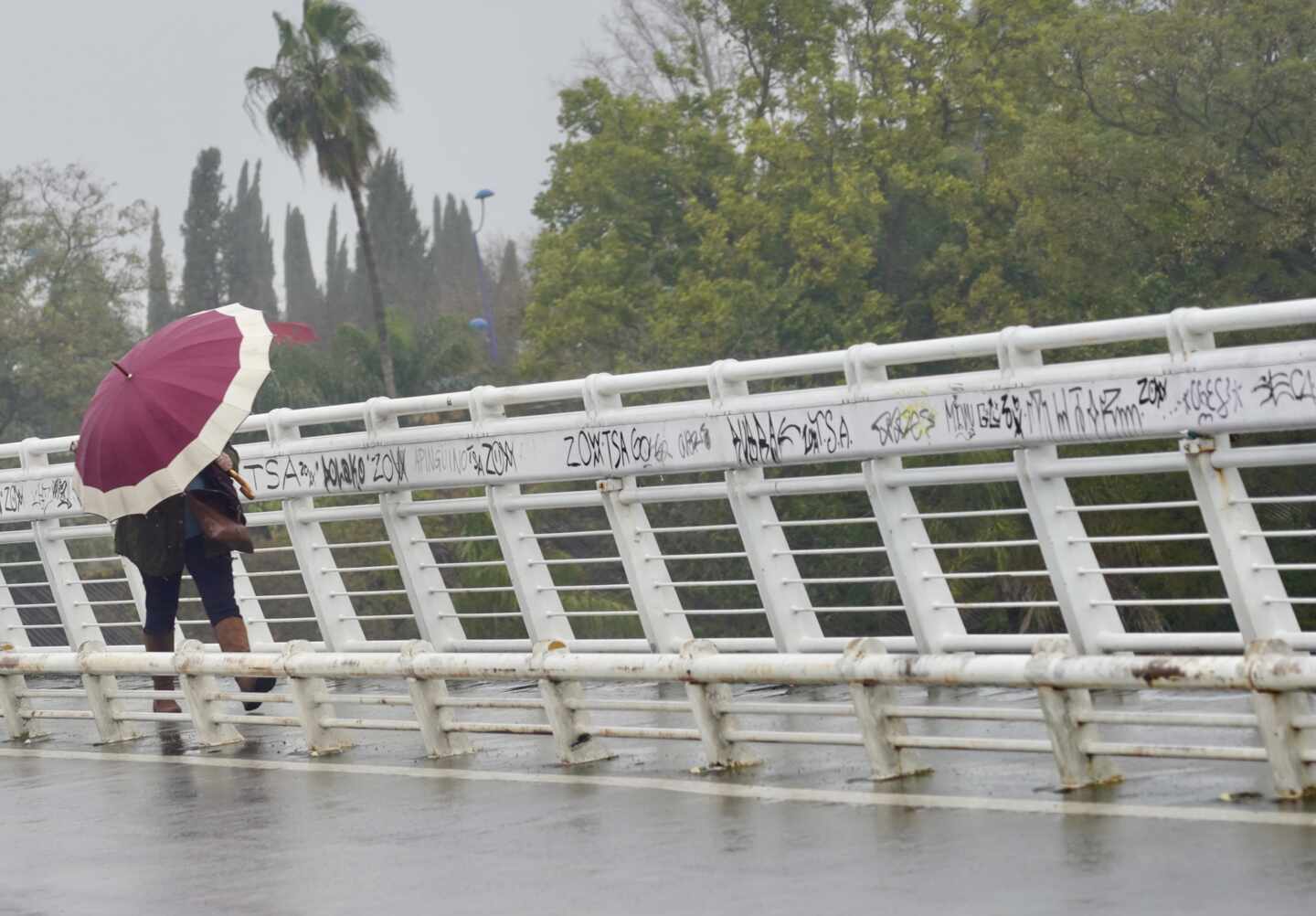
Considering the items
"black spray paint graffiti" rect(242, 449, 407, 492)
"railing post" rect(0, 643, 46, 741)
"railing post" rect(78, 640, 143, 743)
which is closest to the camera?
"railing post" rect(78, 640, 143, 743)

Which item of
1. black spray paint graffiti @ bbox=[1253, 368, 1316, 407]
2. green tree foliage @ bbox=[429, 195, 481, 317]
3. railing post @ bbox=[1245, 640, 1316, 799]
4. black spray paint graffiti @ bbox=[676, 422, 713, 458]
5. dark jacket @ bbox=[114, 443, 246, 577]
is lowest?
railing post @ bbox=[1245, 640, 1316, 799]

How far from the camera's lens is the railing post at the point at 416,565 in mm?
13422

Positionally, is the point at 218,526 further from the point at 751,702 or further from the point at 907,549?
the point at 751,702

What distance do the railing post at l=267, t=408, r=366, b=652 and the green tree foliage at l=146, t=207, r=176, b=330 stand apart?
229 feet

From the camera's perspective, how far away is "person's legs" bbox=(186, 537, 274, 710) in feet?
41.8

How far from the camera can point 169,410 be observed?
39.9 ft

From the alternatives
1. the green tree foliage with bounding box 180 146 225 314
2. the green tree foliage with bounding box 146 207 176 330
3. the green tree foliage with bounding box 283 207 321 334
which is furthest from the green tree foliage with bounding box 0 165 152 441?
the green tree foliage with bounding box 283 207 321 334

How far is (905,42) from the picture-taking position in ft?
202

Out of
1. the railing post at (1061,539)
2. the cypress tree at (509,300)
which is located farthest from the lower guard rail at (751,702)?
the cypress tree at (509,300)

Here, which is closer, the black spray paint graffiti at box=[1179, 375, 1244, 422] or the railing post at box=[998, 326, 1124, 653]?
the black spray paint graffiti at box=[1179, 375, 1244, 422]

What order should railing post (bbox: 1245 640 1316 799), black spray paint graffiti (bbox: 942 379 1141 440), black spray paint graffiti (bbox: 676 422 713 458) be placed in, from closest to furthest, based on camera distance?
1. railing post (bbox: 1245 640 1316 799)
2. black spray paint graffiti (bbox: 942 379 1141 440)
3. black spray paint graffiti (bbox: 676 422 713 458)

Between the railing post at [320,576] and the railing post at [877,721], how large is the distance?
5901 millimetres

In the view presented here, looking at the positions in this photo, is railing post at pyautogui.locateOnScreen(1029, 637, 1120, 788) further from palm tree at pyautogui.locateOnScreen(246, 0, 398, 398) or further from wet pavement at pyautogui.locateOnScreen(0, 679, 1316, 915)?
palm tree at pyautogui.locateOnScreen(246, 0, 398, 398)

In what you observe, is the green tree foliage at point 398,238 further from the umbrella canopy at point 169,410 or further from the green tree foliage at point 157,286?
the umbrella canopy at point 169,410
